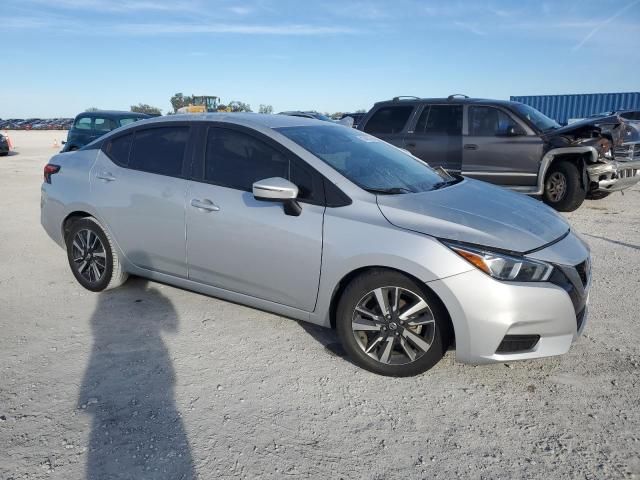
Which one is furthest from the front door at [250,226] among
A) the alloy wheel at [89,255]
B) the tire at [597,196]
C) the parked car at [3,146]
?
the parked car at [3,146]

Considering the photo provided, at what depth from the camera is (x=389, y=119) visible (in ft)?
29.5

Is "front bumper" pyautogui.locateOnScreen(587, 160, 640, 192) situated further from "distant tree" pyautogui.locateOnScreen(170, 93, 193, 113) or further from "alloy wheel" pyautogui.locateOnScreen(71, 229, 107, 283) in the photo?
"distant tree" pyautogui.locateOnScreen(170, 93, 193, 113)

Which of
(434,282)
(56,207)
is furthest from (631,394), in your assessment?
(56,207)

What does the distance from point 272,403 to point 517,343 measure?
4.77 ft

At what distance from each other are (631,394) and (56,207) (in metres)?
4.80

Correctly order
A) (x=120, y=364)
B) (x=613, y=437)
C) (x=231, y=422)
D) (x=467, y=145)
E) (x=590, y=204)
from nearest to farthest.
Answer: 1. (x=613, y=437)
2. (x=231, y=422)
3. (x=120, y=364)
4. (x=467, y=145)
5. (x=590, y=204)

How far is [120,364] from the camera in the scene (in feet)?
11.1

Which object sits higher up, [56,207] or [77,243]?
[56,207]

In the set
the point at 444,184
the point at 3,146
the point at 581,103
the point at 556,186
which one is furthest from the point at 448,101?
the point at 581,103

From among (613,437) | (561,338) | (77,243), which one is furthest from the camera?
(77,243)

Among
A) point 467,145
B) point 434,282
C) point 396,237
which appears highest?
point 467,145

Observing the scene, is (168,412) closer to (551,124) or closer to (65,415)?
(65,415)

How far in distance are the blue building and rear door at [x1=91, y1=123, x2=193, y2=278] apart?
105 ft

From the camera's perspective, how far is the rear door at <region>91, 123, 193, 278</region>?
13.0ft
